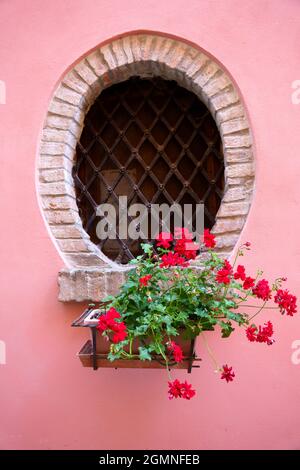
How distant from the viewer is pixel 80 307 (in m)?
2.00

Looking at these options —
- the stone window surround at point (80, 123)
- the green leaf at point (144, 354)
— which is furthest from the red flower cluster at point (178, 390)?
the stone window surround at point (80, 123)

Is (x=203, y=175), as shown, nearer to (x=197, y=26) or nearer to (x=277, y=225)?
(x=277, y=225)

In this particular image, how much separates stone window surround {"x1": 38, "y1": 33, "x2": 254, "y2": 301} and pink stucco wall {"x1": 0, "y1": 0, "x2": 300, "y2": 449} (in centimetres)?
5

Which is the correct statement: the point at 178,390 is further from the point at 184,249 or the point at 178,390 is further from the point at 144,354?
the point at 184,249

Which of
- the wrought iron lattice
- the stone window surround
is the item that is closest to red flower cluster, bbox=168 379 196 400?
the stone window surround

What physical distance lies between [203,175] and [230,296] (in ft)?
2.62

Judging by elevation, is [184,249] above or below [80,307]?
above

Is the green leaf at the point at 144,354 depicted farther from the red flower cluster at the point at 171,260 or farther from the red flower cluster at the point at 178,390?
the red flower cluster at the point at 171,260

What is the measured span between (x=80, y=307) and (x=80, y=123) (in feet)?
3.27

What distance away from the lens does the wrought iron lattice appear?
231 cm

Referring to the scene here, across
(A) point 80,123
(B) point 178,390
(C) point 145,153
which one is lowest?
(B) point 178,390

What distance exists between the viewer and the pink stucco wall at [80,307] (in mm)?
1949

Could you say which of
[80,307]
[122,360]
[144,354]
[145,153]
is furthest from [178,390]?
[145,153]

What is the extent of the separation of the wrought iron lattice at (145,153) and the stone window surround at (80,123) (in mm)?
202
